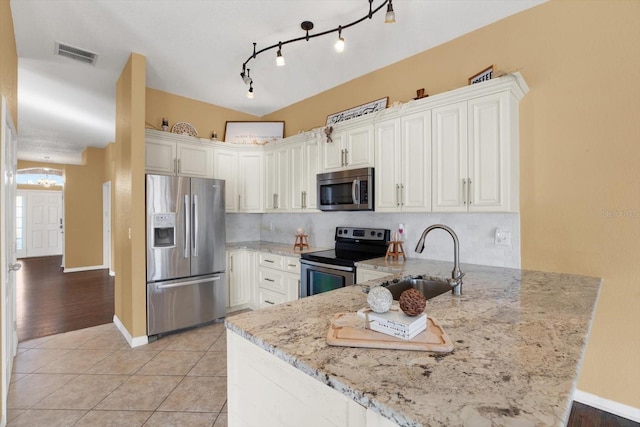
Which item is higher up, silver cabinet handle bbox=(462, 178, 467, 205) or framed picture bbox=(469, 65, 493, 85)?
framed picture bbox=(469, 65, 493, 85)

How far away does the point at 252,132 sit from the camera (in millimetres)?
→ 4422

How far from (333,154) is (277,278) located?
1563 millimetres

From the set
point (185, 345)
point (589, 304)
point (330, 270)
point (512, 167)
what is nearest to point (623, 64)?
point (512, 167)

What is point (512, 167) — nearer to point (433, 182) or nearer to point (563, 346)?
point (433, 182)

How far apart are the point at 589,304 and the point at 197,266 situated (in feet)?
10.8

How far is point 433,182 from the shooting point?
8.05 ft

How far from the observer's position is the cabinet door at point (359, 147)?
9.52 ft

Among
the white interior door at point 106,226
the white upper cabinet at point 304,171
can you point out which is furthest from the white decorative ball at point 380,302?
the white interior door at point 106,226

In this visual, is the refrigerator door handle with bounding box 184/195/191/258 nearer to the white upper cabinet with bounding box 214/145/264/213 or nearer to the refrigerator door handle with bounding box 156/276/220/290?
the refrigerator door handle with bounding box 156/276/220/290

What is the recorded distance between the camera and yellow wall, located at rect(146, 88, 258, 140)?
3.77m

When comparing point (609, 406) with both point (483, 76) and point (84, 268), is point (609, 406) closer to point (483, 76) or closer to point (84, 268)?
point (483, 76)

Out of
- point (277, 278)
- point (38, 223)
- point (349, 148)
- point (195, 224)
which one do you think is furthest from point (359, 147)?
point (38, 223)

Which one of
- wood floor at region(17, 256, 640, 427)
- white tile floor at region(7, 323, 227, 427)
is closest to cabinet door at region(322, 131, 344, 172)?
white tile floor at region(7, 323, 227, 427)

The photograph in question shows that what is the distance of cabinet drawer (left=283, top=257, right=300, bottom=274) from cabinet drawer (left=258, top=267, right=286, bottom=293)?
12cm
